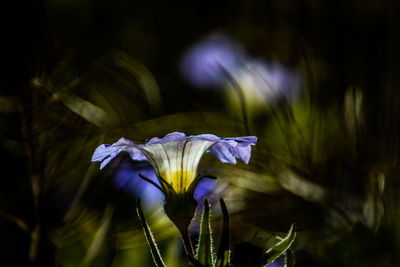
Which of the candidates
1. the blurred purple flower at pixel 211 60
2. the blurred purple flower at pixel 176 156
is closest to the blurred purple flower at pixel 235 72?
the blurred purple flower at pixel 211 60

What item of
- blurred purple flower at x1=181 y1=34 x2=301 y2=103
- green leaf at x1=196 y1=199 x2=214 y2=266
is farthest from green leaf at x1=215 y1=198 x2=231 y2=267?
blurred purple flower at x1=181 y1=34 x2=301 y2=103

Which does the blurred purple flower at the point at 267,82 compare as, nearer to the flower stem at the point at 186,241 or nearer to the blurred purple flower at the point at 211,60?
the blurred purple flower at the point at 211,60

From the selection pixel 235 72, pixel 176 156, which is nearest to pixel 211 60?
pixel 235 72

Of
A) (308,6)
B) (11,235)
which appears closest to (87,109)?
(11,235)

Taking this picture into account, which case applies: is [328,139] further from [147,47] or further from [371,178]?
[147,47]

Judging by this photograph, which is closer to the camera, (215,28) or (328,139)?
(328,139)

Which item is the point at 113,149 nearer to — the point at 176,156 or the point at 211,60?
the point at 176,156
